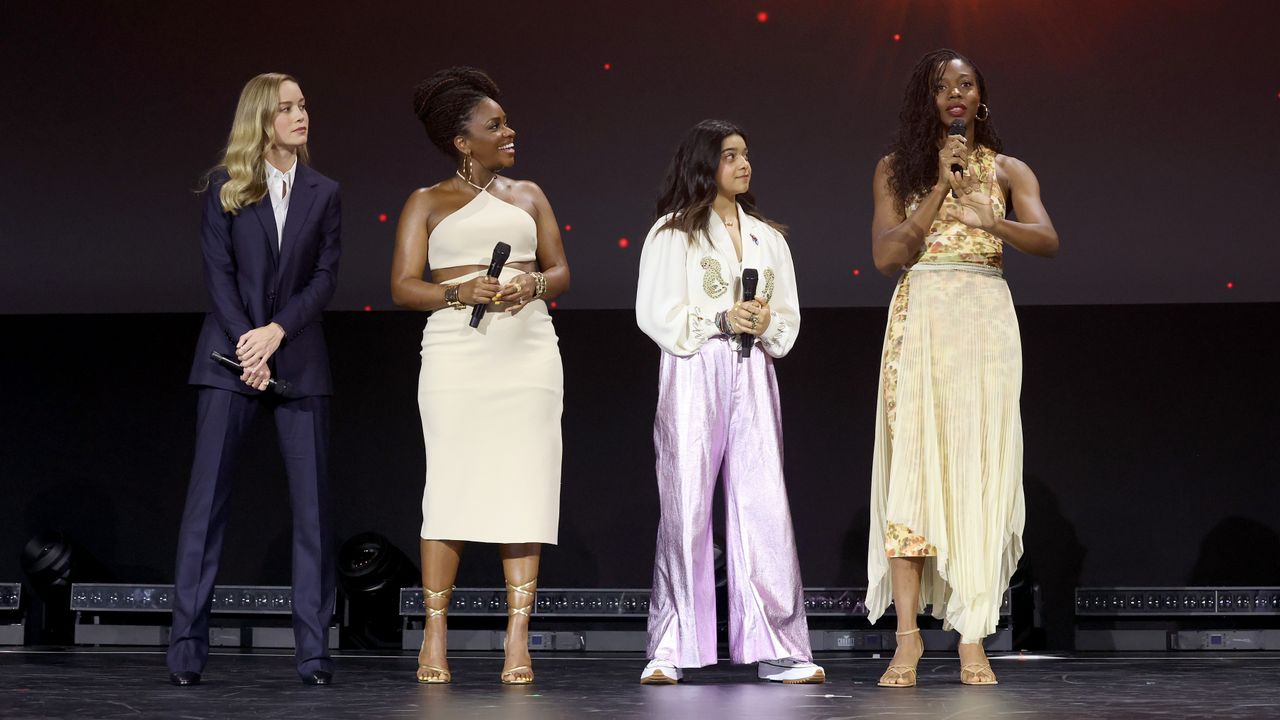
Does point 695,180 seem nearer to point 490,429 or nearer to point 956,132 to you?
point 956,132

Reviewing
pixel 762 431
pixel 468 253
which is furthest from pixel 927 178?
pixel 468 253

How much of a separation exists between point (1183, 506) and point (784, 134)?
225 cm

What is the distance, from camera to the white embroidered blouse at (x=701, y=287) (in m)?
3.59

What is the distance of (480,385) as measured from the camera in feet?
11.9

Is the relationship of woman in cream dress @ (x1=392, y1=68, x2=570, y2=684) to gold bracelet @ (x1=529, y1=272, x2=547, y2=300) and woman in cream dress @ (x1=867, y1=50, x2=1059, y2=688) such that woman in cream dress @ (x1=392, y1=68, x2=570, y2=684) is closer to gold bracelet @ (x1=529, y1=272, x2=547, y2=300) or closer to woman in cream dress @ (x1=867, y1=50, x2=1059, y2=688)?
gold bracelet @ (x1=529, y1=272, x2=547, y2=300)

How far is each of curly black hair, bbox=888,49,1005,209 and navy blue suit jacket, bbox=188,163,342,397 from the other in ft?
5.14

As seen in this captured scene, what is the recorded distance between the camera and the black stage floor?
276 cm

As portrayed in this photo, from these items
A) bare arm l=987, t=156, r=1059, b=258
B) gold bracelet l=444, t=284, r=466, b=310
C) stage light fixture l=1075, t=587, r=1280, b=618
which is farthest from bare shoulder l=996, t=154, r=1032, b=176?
stage light fixture l=1075, t=587, r=1280, b=618

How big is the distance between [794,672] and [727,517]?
44 centimetres

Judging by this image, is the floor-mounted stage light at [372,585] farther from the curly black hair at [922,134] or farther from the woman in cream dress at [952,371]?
the curly black hair at [922,134]

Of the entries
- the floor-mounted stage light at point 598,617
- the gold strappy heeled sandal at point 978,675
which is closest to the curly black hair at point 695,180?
the gold strappy heeled sandal at point 978,675

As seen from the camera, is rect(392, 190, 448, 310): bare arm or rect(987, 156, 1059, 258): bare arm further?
rect(392, 190, 448, 310): bare arm

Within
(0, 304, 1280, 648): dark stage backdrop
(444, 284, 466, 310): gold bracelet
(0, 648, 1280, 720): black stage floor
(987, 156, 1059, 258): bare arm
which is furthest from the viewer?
(0, 304, 1280, 648): dark stage backdrop

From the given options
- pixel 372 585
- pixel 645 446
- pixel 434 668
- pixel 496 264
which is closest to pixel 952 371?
pixel 496 264
